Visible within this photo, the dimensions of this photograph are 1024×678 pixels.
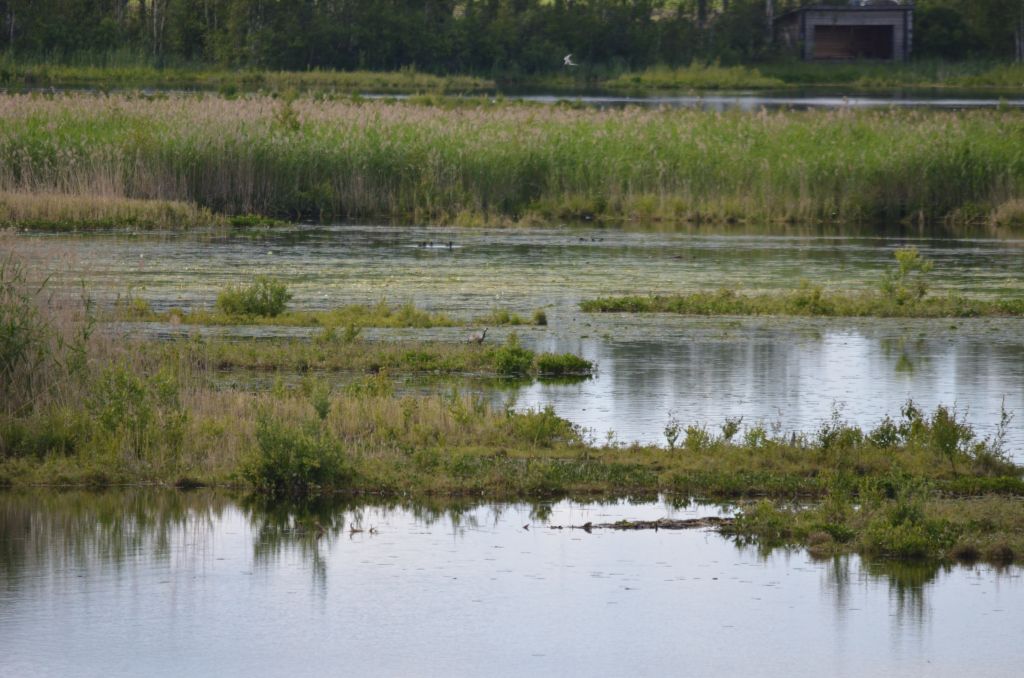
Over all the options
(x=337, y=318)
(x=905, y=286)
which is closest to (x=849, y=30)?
(x=905, y=286)

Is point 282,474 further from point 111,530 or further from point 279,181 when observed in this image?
point 279,181

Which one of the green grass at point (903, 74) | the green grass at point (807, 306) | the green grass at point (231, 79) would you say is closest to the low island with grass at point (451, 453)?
the green grass at point (807, 306)

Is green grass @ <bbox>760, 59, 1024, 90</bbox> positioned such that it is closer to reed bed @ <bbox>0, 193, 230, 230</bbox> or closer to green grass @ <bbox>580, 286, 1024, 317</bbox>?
reed bed @ <bbox>0, 193, 230, 230</bbox>

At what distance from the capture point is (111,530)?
1258 centimetres

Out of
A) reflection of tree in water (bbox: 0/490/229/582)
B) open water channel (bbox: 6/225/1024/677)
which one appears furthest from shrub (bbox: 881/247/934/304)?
reflection of tree in water (bbox: 0/490/229/582)

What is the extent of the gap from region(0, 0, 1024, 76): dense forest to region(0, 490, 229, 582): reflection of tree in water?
75512 mm

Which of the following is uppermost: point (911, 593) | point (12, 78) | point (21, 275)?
point (12, 78)

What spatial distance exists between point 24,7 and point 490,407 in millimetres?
80292

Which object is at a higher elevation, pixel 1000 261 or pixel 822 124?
pixel 822 124

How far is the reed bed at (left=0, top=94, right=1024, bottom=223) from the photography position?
37688mm

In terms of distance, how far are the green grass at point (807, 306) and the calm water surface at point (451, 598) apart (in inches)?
422

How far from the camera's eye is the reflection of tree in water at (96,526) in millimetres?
11812

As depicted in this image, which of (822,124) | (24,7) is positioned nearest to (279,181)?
(822,124)

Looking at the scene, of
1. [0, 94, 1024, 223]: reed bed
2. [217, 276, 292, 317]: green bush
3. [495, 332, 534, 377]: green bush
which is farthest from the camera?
[0, 94, 1024, 223]: reed bed
